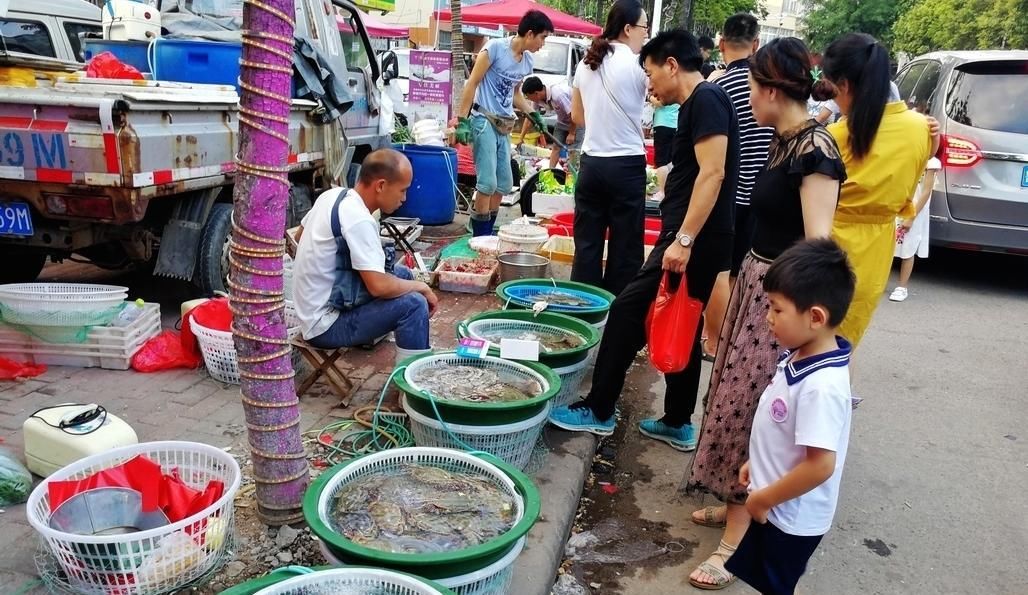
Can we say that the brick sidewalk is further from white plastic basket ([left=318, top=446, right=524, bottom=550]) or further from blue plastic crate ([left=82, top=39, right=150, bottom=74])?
blue plastic crate ([left=82, top=39, right=150, bottom=74])

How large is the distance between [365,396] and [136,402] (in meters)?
1.12

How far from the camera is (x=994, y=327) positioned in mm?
6188

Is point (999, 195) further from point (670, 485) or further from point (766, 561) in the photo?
Result: point (766, 561)

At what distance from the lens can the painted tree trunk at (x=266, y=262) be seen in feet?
7.16

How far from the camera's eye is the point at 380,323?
3.55m

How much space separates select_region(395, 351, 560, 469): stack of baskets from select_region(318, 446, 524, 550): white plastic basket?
0.73 feet

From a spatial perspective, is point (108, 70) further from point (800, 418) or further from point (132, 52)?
point (800, 418)

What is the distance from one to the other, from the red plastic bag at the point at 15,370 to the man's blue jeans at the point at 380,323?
1544mm

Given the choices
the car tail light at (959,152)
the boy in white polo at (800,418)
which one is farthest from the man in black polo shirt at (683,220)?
the car tail light at (959,152)

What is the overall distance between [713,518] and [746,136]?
233cm

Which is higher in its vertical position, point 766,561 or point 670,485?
point 766,561

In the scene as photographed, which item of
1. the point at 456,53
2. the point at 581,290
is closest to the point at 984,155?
the point at 581,290

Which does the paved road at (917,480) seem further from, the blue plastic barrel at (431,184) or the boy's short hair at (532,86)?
the boy's short hair at (532,86)

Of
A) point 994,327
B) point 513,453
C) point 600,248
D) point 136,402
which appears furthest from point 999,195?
point 136,402
